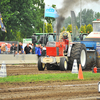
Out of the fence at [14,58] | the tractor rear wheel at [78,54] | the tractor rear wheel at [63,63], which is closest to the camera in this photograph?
the tractor rear wheel at [63,63]

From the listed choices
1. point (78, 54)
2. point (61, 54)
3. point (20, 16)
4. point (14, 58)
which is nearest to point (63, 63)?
point (61, 54)

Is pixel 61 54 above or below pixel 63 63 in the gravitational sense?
above

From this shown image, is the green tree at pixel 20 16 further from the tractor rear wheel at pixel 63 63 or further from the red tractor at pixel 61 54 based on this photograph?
the tractor rear wheel at pixel 63 63

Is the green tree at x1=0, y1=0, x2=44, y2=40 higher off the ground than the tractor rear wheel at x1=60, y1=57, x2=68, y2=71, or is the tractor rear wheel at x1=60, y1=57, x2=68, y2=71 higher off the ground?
the green tree at x1=0, y1=0, x2=44, y2=40

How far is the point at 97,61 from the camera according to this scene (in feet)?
54.5

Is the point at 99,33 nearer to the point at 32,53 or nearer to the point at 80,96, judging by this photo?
the point at 32,53

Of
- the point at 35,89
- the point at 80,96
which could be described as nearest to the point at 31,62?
the point at 35,89

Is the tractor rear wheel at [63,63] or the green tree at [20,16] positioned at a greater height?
the green tree at [20,16]

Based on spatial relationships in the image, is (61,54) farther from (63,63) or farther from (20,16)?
(20,16)

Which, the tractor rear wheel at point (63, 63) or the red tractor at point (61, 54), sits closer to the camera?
the tractor rear wheel at point (63, 63)

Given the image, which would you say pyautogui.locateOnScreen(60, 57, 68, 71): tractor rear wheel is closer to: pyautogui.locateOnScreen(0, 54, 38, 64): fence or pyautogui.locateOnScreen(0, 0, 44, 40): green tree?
pyautogui.locateOnScreen(0, 54, 38, 64): fence

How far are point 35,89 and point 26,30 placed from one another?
130ft

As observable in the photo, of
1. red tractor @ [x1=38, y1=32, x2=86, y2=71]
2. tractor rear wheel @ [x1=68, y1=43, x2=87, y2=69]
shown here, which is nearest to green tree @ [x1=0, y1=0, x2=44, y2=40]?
red tractor @ [x1=38, y1=32, x2=86, y2=71]

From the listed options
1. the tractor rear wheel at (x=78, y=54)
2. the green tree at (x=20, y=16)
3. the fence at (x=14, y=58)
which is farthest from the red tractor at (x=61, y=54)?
the green tree at (x=20, y=16)
